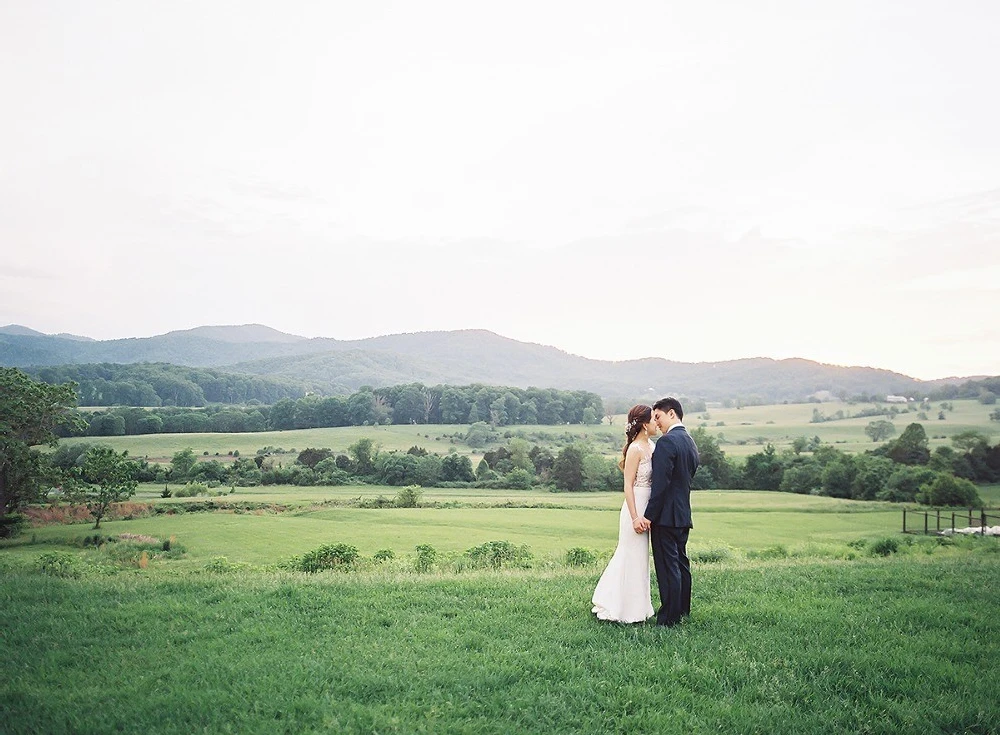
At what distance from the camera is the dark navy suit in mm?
9328

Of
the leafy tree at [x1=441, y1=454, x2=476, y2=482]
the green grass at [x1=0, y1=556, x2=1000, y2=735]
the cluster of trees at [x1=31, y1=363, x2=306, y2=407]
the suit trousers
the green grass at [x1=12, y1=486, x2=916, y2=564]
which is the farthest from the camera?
the leafy tree at [x1=441, y1=454, x2=476, y2=482]

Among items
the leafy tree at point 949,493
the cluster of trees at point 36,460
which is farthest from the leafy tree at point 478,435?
the cluster of trees at point 36,460

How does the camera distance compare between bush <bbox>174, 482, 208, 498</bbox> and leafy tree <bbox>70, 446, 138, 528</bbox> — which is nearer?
leafy tree <bbox>70, 446, 138, 528</bbox>

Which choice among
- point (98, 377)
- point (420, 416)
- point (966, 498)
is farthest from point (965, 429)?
point (98, 377)

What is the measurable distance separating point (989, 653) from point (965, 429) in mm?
129128

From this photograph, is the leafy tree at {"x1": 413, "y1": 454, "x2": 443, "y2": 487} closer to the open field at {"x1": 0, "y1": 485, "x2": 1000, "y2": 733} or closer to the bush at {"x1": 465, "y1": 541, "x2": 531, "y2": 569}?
the bush at {"x1": 465, "y1": 541, "x2": 531, "y2": 569}

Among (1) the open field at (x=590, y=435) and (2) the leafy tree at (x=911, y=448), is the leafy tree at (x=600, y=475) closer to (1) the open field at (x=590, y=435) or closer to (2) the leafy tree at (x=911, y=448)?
(1) the open field at (x=590, y=435)

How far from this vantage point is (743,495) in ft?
283

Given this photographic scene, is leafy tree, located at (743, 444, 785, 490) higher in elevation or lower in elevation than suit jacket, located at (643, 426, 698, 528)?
lower

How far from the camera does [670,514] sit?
934 centimetres

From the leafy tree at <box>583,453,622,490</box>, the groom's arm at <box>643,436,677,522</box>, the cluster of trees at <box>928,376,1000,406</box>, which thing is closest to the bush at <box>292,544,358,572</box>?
the groom's arm at <box>643,436,677,522</box>

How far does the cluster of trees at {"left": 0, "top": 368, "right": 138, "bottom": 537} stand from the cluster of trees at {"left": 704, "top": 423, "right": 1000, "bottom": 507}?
82514 mm

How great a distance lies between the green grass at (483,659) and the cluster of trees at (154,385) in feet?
205

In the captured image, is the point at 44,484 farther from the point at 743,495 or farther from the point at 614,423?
the point at 614,423
